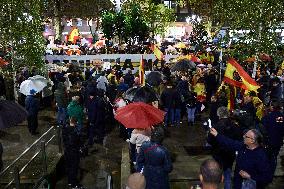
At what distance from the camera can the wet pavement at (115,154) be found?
9.80 metres

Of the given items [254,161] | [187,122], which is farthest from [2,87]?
[254,161]

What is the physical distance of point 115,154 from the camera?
12.2m

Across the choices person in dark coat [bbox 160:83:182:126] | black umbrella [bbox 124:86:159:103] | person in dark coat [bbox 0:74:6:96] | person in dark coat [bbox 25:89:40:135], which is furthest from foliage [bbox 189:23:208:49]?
person in dark coat [bbox 25:89:40:135]

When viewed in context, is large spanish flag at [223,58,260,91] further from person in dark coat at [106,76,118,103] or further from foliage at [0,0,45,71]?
foliage at [0,0,45,71]

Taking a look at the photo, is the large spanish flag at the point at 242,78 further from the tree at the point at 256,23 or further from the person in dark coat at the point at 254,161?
the tree at the point at 256,23

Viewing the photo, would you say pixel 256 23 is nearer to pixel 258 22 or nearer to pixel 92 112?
pixel 258 22

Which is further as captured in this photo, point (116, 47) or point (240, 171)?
point (116, 47)

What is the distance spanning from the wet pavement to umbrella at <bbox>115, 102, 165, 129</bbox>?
4.09 feet

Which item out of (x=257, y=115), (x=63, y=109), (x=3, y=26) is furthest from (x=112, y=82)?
(x=257, y=115)

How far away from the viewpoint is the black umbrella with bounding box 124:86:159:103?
12.3 m

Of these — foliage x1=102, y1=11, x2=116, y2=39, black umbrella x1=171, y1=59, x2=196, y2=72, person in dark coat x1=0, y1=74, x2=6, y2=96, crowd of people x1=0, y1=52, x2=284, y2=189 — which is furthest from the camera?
foliage x1=102, y1=11, x2=116, y2=39

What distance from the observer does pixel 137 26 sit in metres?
34.4

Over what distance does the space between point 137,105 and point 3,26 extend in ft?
31.9

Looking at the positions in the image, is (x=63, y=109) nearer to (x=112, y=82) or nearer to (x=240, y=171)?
(x=112, y=82)
